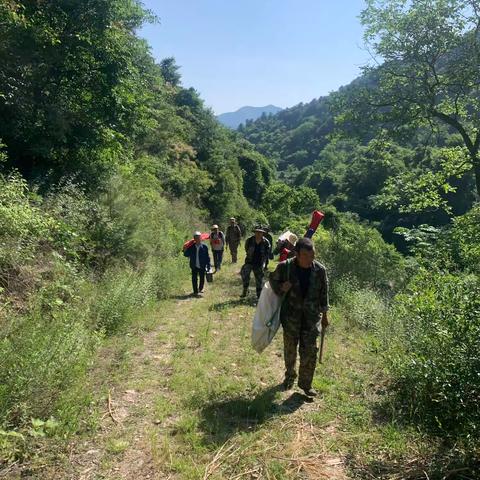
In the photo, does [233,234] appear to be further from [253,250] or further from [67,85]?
[67,85]

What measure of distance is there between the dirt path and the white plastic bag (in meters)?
0.67

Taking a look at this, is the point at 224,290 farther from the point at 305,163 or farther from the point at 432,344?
the point at 305,163

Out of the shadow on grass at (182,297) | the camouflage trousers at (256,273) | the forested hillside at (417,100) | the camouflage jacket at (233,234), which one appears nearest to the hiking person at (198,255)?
the shadow on grass at (182,297)

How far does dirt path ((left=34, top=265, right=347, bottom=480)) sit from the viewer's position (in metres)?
3.73

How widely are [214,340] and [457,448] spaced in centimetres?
437

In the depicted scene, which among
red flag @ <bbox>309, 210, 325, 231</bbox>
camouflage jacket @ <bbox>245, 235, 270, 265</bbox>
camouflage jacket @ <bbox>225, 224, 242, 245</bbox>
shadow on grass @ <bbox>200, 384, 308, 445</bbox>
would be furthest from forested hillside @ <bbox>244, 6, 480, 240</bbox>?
shadow on grass @ <bbox>200, 384, 308, 445</bbox>

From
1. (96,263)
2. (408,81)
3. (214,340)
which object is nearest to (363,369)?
(214,340)

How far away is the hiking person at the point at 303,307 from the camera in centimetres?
518

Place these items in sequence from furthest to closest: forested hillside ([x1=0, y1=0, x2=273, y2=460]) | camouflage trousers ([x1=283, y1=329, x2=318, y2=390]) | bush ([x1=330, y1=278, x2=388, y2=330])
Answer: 1. bush ([x1=330, y1=278, x2=388, y2=330])
2. camouflage trousers ([x1=283, y1=329, x2=318, y2=390])
3. forested hillside ([x1=0, y1=0, x2=273, y2=460])

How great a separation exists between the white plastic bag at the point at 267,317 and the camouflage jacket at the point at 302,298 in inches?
3.7

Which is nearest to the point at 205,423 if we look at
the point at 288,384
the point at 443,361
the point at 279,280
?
the point at 288,384

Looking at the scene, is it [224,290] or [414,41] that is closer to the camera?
[224,290]

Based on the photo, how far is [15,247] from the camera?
20.6 ft

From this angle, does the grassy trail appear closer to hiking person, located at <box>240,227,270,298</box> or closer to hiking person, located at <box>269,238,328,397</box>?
hiking person, located at <box>269,238,328,397</box>
